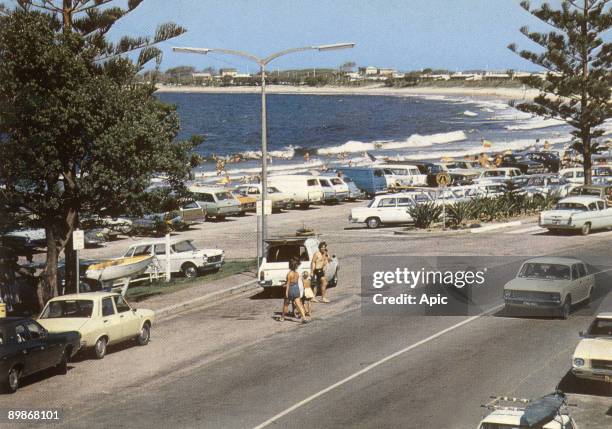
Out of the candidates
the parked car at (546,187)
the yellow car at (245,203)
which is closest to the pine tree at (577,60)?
the parked car at (546,187)

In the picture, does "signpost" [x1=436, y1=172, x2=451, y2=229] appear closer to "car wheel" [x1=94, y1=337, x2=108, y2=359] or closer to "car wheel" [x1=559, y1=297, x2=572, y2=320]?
"car wheel" [x1=559, y1=297, x2=572, y2=320]

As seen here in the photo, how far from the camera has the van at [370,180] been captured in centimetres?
5969

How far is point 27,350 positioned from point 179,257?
15.6m

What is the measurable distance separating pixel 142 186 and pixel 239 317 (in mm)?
5003

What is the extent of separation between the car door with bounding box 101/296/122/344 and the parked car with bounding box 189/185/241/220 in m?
27.3

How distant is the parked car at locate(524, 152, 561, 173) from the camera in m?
70.1

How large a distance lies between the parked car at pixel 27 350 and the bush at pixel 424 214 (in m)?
24.5

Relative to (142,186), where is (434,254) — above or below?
below

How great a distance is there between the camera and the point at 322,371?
18.5m

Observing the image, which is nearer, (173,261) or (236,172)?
(173,261)

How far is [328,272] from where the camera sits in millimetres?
27984

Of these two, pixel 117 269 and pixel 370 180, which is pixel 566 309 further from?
pixel 370 180

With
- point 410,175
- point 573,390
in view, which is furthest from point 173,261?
point 410,175

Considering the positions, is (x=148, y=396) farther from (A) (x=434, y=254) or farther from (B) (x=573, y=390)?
(A) (x=434, y=254)
